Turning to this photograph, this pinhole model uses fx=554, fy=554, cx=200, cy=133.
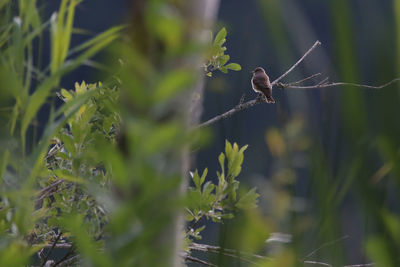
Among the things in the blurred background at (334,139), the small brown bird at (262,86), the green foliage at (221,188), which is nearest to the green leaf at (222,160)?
the green foliage at (221,188)

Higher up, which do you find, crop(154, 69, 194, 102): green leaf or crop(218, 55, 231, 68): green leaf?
crop(218, 55, 231, 68): green leaf

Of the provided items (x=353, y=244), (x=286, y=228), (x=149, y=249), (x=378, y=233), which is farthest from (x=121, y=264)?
(x=353, y=244)

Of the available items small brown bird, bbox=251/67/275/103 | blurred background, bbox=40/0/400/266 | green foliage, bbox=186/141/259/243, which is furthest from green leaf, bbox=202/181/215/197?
small brown bird, bbox=251/67/275/103

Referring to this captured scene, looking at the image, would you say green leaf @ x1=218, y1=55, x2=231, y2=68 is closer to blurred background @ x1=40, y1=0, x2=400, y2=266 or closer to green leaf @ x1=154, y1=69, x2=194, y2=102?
blurred background @ x1=40, y1=0, x2=400, y2=266

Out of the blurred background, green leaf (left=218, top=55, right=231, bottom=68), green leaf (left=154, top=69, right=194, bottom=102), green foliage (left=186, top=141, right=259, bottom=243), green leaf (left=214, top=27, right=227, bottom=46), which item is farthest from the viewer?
green leaf (left=218, top=55, right=231, bottom=68)

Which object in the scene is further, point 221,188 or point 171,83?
point 221,188

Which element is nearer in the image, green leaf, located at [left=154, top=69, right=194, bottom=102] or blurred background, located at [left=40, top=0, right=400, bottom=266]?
green leaf, located at [left=154, top=69, right=194, bottom=102]

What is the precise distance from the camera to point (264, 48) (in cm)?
85

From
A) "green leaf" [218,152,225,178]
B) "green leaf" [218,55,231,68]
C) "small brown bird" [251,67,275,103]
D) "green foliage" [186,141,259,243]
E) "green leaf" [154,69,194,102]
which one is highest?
"small brown bird" [251,67,275,103]

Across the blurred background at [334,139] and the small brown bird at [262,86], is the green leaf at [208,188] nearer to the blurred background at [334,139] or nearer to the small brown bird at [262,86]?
the blurred background at [334,139]

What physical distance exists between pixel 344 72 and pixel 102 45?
0.47 metres

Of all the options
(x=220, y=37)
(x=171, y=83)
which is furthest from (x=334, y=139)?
(x=220, y=37)

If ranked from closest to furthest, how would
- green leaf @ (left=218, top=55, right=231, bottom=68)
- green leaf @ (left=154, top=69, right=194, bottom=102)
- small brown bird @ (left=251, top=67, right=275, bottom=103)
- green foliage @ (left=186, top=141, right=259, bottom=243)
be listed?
1. green leaf @ (left=154, top=69, right=194, bottom=102)
2. green foliage @ (left=186, top=141, right=259, bottom=243)
3. green leaf @ (left=218, top=55, right=231, bottom=68)
4. small brown bird @ (left=251, top=67, right=275, bottom=103)

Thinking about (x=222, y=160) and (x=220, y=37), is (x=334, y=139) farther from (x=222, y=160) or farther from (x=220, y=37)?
(x=220, y=37)
